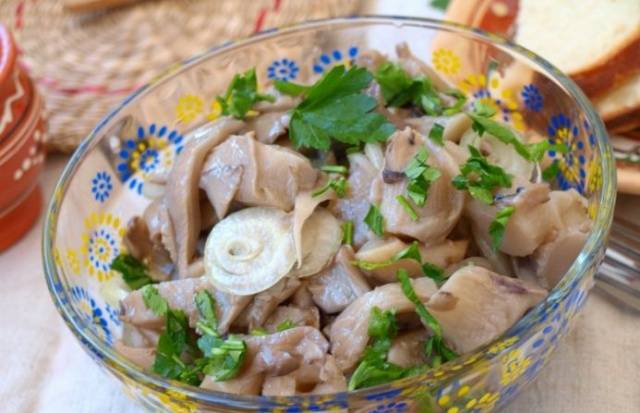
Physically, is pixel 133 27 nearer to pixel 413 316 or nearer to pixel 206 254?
pixel 206 254

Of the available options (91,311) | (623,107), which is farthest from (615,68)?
(91,311)

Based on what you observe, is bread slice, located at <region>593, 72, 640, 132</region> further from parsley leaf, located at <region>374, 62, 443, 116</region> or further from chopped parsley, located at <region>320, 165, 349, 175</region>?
chopped parsley, located at <region>320, 165, 349, 175</region>

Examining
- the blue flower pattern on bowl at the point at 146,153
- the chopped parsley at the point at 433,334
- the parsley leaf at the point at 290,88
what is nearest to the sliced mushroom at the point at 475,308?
the chopped parsley at the point at 433,334

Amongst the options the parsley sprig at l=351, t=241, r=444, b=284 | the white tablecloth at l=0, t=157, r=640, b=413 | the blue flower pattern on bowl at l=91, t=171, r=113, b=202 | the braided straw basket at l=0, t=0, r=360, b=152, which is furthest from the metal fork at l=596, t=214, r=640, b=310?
the braided straw basket at l=0, t=0, r=360, b=152

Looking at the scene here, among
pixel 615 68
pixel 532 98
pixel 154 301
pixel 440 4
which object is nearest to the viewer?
pixel 154 301

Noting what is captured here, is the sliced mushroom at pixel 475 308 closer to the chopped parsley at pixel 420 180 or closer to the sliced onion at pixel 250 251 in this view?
the chopped parsley at pixel 420 180

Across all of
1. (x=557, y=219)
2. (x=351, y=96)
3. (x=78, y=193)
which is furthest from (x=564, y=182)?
(x=78, y=193)

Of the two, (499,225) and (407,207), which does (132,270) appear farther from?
(499,225)
